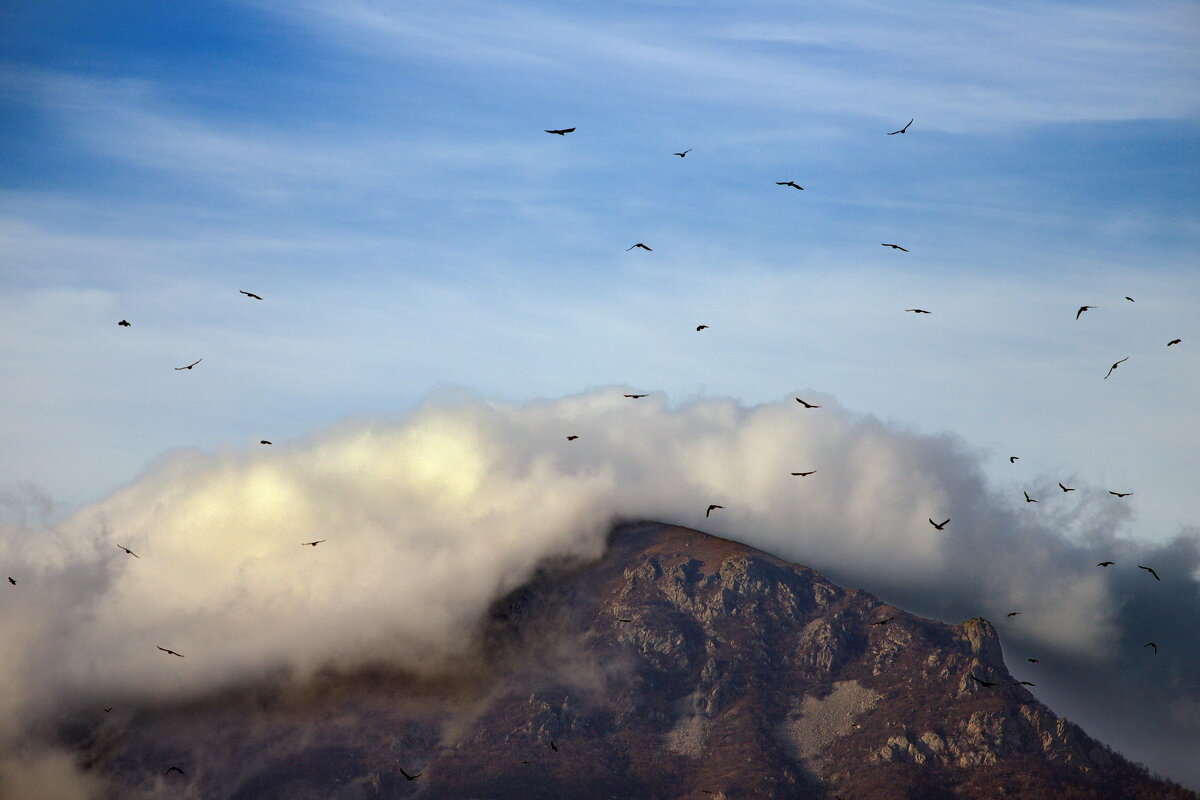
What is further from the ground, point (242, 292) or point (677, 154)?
point (677, 154)

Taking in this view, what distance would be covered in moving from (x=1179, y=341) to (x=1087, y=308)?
40.6ft

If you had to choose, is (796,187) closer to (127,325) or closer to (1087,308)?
(1087,308)

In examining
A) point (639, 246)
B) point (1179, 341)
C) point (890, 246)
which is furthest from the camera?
point (639, 246)

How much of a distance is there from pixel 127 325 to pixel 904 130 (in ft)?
360

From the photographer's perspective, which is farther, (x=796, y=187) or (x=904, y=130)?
(x=796, y=187)

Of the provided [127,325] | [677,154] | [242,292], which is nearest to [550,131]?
[677,154]

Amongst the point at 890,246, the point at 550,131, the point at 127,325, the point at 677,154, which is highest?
the point at 550,131

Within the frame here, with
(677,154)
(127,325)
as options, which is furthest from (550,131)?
(127,325)

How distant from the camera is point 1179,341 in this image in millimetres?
165000

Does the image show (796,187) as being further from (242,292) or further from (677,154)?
(242,292)

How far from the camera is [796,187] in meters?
167

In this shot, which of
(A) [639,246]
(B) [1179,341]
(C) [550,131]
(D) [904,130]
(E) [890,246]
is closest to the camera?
(C) [550,131]

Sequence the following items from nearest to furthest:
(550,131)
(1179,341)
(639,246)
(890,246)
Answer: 1. (550,131)
2. (1179,341)
3. (890,246)
4. (639,246)

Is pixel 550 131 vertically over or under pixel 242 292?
over
